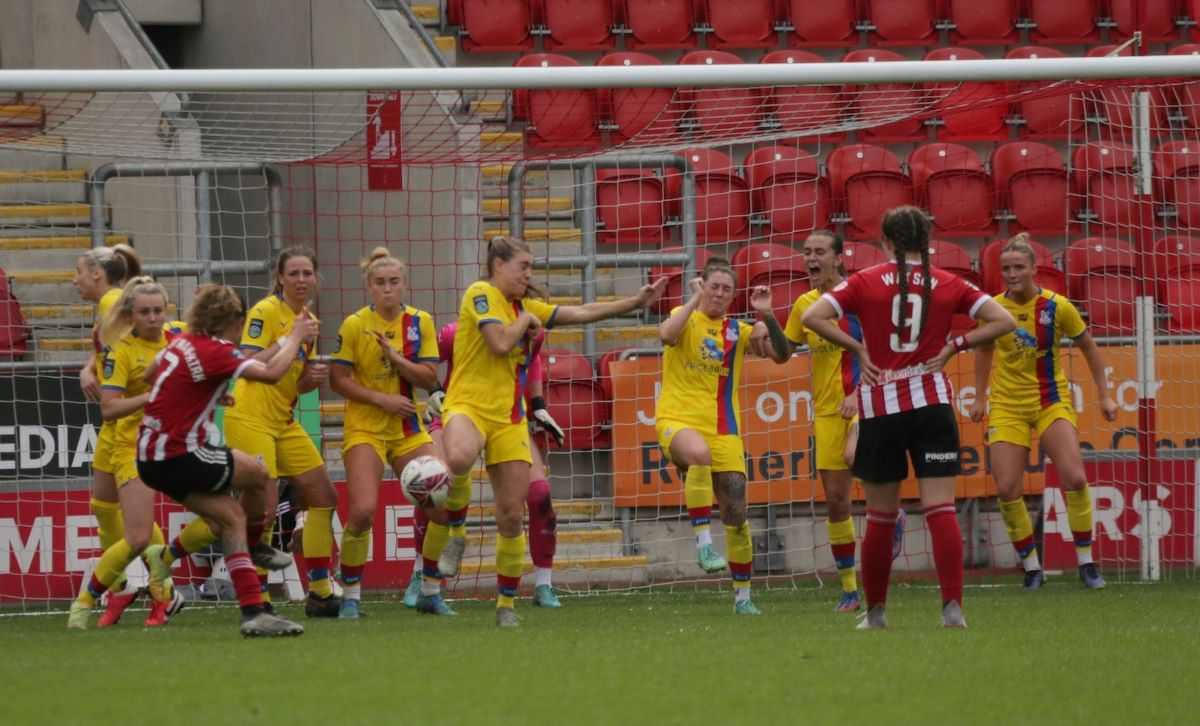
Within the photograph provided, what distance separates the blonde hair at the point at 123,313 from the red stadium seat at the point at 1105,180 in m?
7.33

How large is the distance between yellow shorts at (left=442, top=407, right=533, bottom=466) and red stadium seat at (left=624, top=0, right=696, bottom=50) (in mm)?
7124

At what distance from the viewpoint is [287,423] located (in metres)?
9.10

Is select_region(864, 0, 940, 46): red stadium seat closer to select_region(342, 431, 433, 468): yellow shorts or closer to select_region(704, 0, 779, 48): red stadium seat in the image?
select_region(704, 0, 779, 48): red stadium seat

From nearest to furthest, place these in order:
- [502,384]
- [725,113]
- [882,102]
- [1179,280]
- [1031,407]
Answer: [502,384], [1031,407], [882,102], [725,113], [1179,280]

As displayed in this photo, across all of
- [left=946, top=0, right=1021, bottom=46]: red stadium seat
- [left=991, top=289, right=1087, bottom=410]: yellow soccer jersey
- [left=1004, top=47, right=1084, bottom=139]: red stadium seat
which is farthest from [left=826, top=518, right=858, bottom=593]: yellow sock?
[left=946, top=0, right=1021, bottom=46]: red stadium seat

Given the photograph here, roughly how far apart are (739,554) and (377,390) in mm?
2229

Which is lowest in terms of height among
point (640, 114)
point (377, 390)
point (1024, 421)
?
point (1024, 421)

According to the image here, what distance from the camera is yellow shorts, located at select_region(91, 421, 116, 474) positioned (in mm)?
8633

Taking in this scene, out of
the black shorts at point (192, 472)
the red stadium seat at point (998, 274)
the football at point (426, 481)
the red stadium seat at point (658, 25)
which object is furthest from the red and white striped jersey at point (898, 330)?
the red stadium seat at point (658, 25)

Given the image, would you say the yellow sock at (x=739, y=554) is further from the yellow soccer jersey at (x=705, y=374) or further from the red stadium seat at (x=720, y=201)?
the red stadium seat at (x=720, y=201)

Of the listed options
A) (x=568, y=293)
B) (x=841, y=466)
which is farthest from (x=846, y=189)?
(x=841, y=466)

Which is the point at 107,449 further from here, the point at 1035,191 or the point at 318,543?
the point at 1035,191

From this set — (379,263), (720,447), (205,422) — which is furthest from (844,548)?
(205,422)

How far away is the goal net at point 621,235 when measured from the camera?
10.3 metres
